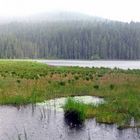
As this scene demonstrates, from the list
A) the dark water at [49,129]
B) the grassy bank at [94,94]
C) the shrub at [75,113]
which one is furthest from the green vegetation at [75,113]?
the grassy bank at [94,94]

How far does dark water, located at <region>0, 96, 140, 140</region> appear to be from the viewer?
76.1ft

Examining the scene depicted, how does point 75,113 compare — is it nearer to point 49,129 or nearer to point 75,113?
point 75,113

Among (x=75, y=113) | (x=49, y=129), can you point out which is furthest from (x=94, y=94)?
(x=49, y=129)

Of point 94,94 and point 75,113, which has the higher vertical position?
point 75,113

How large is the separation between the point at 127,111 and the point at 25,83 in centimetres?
1836

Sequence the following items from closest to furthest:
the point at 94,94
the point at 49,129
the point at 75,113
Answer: the point at 49,129
the point at 75,113
the point at 94,94

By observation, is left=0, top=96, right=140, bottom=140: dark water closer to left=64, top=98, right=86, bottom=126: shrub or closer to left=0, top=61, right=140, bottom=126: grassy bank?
left=64, top=98, right=86, bottom=126: shrub

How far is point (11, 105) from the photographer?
112ft

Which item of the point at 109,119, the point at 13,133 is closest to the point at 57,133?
the point at 13,133

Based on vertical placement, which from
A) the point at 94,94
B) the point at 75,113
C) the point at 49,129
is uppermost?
the point at 75,113

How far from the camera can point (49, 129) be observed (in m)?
24.9

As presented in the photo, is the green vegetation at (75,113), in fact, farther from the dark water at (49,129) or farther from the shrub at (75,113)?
the dark water at (49,129)

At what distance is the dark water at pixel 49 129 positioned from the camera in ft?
76.1

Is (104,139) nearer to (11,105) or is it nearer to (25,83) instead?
(11,105)
